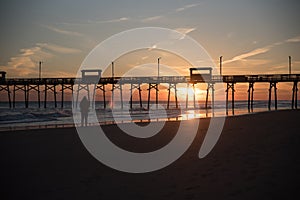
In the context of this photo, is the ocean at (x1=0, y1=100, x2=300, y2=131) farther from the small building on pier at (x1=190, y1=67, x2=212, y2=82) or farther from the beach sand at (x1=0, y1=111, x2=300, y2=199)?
the beach sand at (x1=0, y1=111, x2=300, y2=199)

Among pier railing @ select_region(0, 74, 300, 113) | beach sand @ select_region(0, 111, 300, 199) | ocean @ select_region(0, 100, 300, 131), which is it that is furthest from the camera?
pier railing @ select_region(0, 74, 300, 113)

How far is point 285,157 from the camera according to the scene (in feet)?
20.1

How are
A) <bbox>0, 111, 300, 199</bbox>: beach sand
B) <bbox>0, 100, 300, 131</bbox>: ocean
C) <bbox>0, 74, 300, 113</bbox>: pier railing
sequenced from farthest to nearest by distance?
<bbox>0, 74, 300, 113</bbox>: pier railing, <bbox>0, 100, 300, 131</bbox>: ocean, <bbox>0, 111, 300, 199</bbox>: beach sand

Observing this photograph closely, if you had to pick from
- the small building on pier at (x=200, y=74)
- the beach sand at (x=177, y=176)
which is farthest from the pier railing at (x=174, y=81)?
the beach sand at (x=177, y=176)

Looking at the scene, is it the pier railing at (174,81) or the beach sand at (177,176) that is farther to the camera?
the pier railing at (174,81)

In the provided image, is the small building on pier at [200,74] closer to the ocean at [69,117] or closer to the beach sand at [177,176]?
the ocean at [69,117]

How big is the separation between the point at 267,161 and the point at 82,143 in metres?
6.38

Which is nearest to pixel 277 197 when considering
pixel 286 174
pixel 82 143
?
pixel 286 174

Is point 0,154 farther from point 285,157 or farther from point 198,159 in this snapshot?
point 285,157

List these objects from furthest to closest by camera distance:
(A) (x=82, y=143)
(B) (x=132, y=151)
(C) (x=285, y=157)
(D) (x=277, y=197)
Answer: (A) (x=82, y=143) < (B) (x=132, y=151) < (C) (x=285, y=157) < (D) (x=277, y=197)

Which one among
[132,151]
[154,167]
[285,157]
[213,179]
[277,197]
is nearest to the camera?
[277,197]

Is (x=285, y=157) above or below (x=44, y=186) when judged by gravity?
above

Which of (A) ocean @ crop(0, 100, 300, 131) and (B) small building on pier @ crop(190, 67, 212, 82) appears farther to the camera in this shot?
(B) small building on pier @ crop(190, 67, 212, 82)

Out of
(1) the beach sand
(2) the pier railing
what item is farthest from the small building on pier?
(1) the beach sand
